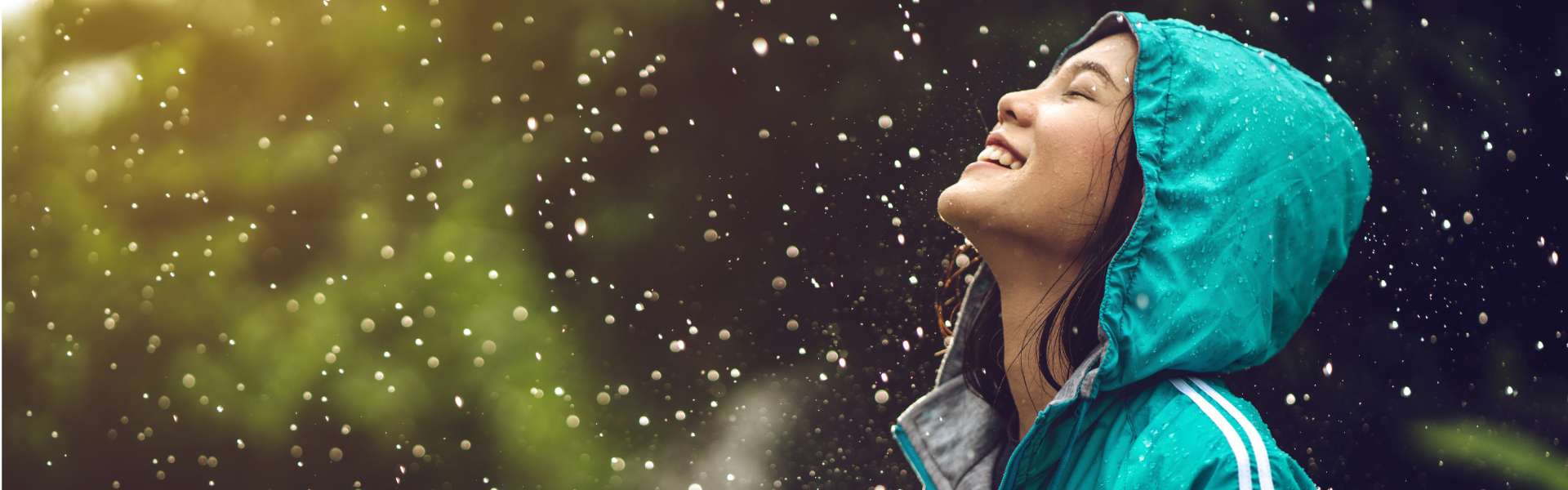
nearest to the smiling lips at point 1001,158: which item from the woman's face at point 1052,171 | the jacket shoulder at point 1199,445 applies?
the woman's face at point 1052,171

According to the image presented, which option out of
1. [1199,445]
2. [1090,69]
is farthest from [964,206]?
[1199,445]

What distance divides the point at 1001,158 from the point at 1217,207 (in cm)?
24

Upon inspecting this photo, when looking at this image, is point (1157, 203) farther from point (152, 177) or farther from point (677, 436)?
point (152, 177)

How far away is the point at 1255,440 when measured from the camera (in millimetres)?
771

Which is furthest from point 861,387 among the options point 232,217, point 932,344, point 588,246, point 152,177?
point 152,177

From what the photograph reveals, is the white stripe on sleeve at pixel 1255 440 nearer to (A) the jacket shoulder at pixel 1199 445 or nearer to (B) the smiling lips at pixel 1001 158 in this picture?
(A) the jacket shoulder at pixel 1199 445

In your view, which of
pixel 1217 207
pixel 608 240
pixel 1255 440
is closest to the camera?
pixel 1255 440

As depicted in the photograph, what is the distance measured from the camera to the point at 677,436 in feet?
6.26

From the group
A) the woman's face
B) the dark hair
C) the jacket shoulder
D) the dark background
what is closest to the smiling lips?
the woman's face

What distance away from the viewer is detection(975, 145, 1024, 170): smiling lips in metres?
0.95

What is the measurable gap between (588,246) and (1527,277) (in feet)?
6.52

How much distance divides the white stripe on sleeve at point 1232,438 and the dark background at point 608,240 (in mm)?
836

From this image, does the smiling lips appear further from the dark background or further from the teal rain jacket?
the dark background

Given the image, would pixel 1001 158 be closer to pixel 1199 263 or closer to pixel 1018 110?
pixel 1018 110
